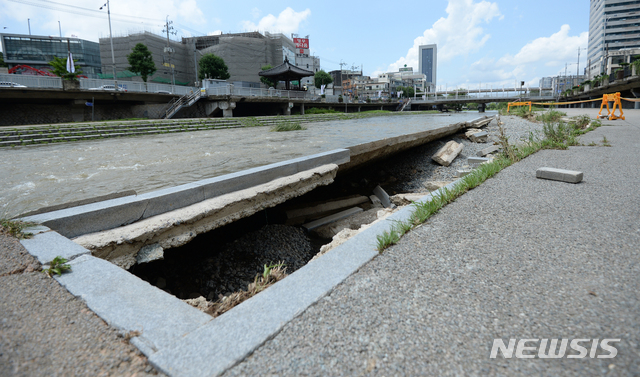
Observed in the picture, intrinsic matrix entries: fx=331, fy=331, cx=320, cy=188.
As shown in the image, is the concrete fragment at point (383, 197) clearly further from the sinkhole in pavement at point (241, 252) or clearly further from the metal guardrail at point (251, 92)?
the metal guardrail at point (251, 92)

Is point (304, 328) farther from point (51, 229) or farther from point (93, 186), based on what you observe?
point (93, 186)

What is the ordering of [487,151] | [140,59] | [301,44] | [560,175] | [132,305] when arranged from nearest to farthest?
[132,305]
[560,175]
[487,151]
[140,59]
[301,44]

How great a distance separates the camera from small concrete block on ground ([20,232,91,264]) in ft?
7.11

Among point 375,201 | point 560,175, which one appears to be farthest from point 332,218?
point 560,175

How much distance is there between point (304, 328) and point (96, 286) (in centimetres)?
125

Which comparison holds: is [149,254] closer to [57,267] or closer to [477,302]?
[57,267]

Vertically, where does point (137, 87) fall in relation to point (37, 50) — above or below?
below

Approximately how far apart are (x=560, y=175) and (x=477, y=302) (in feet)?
11.4

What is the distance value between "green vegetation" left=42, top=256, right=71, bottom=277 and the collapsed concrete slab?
20.6 inches

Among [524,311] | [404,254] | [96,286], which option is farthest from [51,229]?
[524,311]

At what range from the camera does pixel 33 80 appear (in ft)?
56.1

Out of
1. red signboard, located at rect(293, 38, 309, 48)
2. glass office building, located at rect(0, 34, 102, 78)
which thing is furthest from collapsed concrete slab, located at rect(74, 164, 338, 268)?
red signboard, located at rect(293, 38, 309, 48)

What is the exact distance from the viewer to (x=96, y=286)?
1900mm

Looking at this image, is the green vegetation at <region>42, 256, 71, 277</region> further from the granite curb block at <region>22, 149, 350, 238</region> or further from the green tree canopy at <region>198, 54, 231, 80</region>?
the green tree canopy at <region>198, 54, 231, 80</region>
